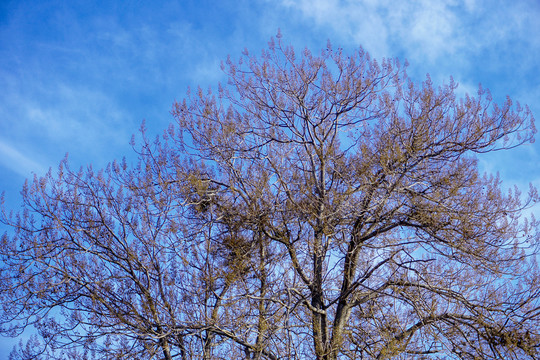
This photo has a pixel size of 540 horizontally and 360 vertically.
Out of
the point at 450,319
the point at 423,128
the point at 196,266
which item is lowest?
the point at 450,319

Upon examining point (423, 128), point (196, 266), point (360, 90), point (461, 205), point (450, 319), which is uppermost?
point (360, 90)

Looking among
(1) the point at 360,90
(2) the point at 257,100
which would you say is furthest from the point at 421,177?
(2) the point at 257,100

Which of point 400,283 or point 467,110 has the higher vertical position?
point 467,110

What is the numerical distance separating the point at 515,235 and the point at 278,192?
13.7 ft

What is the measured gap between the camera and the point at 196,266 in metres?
9.26

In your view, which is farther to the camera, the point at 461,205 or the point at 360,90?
the point at 360,90

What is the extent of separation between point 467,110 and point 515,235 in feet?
7.65

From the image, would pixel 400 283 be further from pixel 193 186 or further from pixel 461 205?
pixel 193 186

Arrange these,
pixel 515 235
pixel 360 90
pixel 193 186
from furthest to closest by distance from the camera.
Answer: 1. pixel 360 90
2. pixel 193 186
3. pixel 515 235

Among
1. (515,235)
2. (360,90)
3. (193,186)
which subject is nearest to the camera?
(515,235)

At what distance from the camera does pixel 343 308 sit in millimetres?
9062

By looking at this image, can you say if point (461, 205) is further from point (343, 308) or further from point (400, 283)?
point (343, 308)

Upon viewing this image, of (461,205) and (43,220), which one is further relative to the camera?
(43,220)

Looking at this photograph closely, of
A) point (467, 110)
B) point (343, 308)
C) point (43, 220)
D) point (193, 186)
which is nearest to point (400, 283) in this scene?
point (343, 308)
